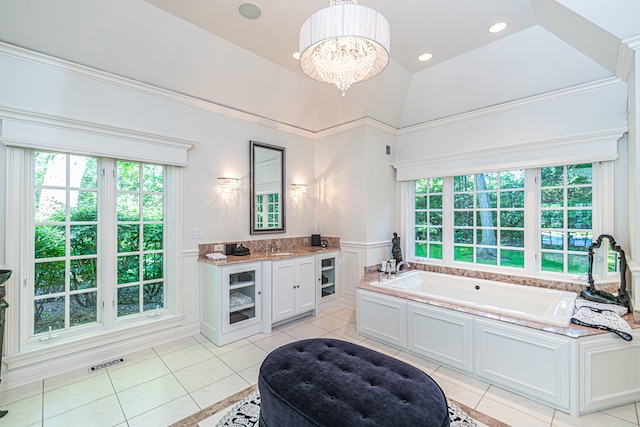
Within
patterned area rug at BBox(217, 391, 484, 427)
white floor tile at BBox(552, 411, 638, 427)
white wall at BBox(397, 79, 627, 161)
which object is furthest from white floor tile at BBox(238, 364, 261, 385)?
white wall at BBox(397, 79, 627, 161)

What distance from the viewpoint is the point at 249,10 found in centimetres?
A: 261

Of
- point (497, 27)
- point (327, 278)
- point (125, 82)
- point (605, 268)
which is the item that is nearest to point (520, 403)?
point (605, 268)

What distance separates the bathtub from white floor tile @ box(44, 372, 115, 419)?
2.80m

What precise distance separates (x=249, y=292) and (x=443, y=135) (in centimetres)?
350

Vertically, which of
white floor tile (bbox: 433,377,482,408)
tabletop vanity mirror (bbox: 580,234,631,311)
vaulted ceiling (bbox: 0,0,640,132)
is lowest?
white floor tile (bbox: 433,377,482,408)

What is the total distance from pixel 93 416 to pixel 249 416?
1.15 metres

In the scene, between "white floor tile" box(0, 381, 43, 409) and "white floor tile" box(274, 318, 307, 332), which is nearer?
"white floor tile" box(0, 381, 43, 409)

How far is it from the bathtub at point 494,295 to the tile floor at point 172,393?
2.14 feet

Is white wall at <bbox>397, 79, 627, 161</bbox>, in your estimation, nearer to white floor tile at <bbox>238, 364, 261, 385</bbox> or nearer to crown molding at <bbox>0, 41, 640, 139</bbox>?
crown molding at <bbox>0, 41, 640, 139</bbox>

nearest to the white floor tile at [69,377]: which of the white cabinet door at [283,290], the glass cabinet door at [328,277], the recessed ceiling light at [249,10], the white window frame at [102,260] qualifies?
the white window frame at [102,260]

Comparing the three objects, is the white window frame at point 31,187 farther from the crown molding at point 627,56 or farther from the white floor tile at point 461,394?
the crown molding at point 627,56

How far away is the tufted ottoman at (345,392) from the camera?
133 centimetres

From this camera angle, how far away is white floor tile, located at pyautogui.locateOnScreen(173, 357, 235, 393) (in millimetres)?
2432

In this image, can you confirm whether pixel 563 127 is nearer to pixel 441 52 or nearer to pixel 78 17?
pixel 441 52
